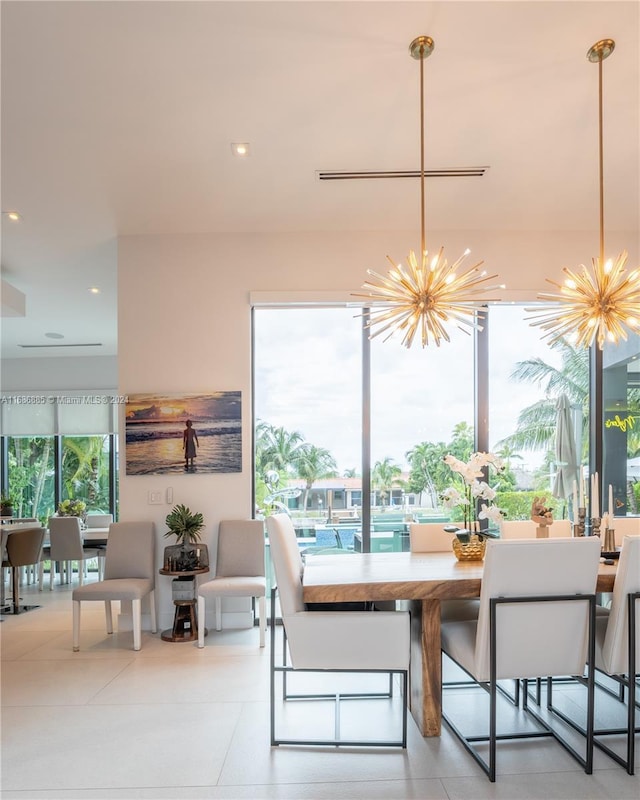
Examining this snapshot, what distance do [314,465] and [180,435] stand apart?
1120 millimetres

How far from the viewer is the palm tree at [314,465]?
5.20 metres

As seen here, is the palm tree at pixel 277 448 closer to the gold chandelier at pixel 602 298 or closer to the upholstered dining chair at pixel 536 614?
the gold chandelier at pixel 602 298

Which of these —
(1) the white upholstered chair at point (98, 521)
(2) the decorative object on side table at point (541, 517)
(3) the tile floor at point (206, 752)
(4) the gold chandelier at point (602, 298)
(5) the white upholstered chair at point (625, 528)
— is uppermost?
(4) the gold chandelier at point (602, 298)

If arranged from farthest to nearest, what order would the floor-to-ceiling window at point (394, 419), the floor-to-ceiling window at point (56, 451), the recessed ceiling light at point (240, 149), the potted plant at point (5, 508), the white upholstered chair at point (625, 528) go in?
the floor-to-ceiling window at point (56, 451) → the potted plant at point (5, 508) → the floor-to-ceiling window at point (394, 419) → the white upholstered chair at point (625, 528) → the recessed ceiling light at point (240, 149)

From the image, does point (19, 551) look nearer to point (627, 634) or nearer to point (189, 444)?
point (189, 444)

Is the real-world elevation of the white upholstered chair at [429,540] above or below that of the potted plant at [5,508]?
above

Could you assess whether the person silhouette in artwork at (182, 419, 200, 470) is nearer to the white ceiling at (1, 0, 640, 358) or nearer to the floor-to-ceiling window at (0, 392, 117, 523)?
the white ceiling at (1, 0, 640, 358)

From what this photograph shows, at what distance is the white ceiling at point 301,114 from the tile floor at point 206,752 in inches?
123

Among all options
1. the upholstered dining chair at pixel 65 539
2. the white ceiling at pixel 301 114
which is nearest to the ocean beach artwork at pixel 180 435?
the white ceiling at pixel 301 114

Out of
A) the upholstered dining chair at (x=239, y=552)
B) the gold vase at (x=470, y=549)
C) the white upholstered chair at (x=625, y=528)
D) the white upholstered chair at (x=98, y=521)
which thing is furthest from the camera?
the white upholstered chair at (x=98, y=521)

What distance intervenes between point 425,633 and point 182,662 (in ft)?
6.20

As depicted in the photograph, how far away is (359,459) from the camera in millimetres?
5211

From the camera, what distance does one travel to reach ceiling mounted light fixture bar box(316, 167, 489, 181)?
396cm

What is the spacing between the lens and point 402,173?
3.99 metres
